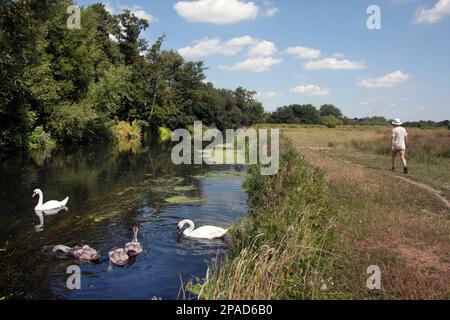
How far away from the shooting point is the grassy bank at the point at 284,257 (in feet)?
20.3

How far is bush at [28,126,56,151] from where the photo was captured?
35.1m

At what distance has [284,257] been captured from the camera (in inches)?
271

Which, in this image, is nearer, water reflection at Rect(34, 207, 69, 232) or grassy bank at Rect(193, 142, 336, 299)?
grassy bank at Rect(193, 142, 336, 299)

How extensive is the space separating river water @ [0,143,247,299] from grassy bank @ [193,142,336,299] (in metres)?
0.96

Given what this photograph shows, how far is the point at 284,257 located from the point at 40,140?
32.9m

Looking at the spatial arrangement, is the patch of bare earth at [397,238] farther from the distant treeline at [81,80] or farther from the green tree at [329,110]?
the green tree at [329,110]

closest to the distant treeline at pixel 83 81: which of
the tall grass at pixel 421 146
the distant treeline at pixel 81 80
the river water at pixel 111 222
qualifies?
the distant treeline at pixel 81 80

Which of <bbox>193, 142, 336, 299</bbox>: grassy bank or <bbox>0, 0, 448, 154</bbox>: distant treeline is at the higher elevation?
<bbox>0, 0, 448, 154</bbox>: distant treeline

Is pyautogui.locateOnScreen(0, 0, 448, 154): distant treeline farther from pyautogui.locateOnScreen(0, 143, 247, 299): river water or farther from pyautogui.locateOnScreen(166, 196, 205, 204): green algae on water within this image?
pyautogui.locateOnScreen(166, 196, 205, 204): green algae on water

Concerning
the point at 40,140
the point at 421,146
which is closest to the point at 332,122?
the point at 421,146
